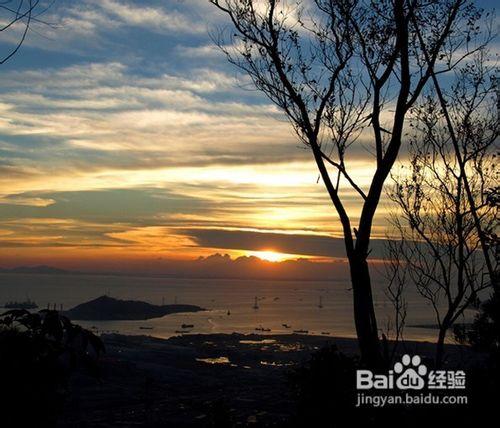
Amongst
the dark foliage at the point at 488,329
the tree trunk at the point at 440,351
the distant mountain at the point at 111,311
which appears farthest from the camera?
the distant mountain at the point at 111,311

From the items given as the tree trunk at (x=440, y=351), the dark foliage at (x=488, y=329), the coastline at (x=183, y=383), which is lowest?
the coastline at (x=183, y=383)

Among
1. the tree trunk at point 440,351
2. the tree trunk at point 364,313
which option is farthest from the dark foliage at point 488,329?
the tree trunk at point 364,313

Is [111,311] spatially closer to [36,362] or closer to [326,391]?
[326,391]

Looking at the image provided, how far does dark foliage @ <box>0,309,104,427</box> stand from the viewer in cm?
335

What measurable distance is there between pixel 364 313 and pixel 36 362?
584 cm

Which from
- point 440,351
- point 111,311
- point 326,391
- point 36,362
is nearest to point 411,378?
point 326,391

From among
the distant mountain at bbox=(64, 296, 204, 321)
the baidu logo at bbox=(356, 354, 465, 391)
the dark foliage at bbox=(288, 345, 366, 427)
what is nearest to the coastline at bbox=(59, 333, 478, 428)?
the dark foliage at bbox=(288, 345, 366, 427)

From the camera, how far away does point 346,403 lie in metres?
6.68

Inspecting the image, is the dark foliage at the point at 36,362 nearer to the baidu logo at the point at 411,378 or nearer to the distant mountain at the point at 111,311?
the baidu logo at the point at 411,378

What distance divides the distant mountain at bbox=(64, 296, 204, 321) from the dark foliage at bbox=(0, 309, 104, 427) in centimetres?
15012

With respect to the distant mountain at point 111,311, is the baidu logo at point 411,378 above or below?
above

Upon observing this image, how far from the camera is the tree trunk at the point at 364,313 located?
8047mm

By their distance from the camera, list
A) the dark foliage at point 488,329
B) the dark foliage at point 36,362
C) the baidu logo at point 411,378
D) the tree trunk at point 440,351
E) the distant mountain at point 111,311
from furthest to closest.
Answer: the distant mountain at point 111,311 < the tree trunk at point 440,351 < the dark foliage at point 488,329 < the baidu logo at point 411,378 < the dark foliage at point 36,362

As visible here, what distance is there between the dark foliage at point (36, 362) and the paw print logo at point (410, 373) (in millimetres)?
5810
